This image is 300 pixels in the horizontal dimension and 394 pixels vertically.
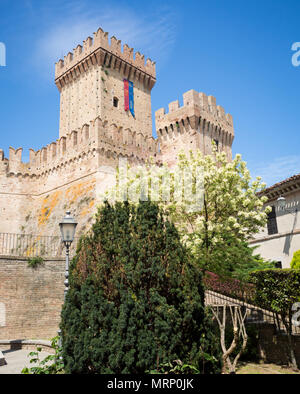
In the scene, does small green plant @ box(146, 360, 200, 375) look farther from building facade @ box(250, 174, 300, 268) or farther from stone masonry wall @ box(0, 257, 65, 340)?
building facade @ box(250, 174, 300, 268)

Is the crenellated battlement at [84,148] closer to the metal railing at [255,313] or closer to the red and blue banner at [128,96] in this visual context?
the red and blue banner at [128,96]

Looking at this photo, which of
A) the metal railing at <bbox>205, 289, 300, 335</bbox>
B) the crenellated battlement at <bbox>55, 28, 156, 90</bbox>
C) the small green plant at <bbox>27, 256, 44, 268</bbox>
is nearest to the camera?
the metal railing at <bbox>205, 289, 300, 335</bbox>

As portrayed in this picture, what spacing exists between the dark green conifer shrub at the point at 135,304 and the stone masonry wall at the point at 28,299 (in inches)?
360

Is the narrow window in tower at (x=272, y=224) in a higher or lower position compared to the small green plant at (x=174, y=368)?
higher

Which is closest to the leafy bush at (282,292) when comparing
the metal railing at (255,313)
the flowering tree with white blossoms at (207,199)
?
the metal railing at (255,313)

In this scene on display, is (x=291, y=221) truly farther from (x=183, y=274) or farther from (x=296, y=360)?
(x=183, y=274)

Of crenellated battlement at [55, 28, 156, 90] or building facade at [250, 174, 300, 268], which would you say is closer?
building facade at [250, 174, 300, 268]

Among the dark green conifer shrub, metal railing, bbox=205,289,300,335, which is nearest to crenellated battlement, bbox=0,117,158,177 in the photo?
metal railing, bbox=205,289,300,335

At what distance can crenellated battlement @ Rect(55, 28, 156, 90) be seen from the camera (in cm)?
2752


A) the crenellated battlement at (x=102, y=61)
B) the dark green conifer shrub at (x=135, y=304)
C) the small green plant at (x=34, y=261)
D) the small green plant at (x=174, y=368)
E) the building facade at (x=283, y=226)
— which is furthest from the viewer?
the crenellated battlement at (x=102, y=61)

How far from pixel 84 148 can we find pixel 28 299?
11.1 meters

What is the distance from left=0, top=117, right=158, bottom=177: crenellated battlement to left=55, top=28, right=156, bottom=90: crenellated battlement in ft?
25.1

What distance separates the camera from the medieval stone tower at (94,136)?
22047 mm

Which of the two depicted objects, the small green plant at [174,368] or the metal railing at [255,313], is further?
the metal railing at [255,313]
